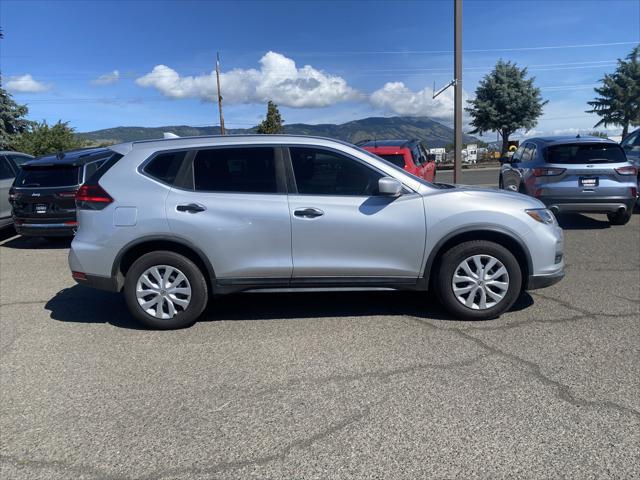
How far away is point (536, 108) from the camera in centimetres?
3975

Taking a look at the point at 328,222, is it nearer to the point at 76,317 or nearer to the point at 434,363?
the point at 434,363

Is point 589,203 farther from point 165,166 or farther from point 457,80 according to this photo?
point 165,166

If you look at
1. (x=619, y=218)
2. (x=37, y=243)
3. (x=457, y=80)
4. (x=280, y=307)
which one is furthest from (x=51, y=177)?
(x=619, y=218)

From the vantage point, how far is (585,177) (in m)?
8.68

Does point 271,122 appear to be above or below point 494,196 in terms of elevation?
above

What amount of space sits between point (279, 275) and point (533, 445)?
2.54 metres

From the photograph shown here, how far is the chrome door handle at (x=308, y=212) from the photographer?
454cm

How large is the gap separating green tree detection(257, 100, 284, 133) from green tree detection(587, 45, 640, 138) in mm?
29712

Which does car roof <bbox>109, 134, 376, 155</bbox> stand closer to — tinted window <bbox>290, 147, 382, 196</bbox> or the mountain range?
tinted window <bbox>290, 147, 382, 196</bbox>

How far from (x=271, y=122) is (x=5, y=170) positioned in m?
35.1

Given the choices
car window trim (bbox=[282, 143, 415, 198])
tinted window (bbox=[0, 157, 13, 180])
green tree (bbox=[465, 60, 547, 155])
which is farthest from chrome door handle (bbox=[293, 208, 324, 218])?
green tree (bbox=[465, 60, 547, 155])

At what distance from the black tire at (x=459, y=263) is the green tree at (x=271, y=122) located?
3953 cm

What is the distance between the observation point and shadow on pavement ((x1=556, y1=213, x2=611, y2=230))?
379 inches

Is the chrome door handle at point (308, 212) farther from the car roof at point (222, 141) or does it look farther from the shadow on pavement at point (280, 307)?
the shadow on pavement at point (280, 307)
